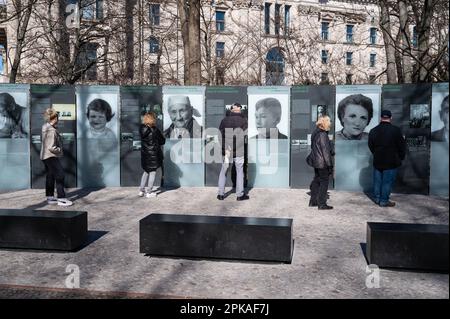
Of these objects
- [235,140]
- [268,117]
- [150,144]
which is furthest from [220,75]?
[235,140]

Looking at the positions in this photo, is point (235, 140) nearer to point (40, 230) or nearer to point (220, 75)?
point (40, 230)

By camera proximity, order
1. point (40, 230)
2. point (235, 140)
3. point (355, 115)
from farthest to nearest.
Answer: point (355, 115), point (235, 140), point (40, 230)

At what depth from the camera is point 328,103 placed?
10289mm

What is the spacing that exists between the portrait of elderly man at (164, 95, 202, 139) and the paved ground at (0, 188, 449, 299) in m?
3.27

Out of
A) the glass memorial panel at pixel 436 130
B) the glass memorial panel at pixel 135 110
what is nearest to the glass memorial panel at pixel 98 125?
the glass memorial panel at pixel 135 110

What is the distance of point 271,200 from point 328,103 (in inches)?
110

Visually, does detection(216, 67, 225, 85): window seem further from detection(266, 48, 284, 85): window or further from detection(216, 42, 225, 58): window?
detection(266, 48, 284, 85): window

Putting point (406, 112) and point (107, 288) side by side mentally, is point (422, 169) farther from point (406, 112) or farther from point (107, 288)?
point (107, 288)

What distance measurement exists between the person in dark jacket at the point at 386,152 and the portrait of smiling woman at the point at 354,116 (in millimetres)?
1558

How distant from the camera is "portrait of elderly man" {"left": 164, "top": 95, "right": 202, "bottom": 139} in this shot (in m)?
10.7

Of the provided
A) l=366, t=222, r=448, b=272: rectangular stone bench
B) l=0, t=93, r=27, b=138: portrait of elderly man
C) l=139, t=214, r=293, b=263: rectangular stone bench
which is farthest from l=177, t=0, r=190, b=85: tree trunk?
→ l=366, t=222, r=448, b=272: rectangular stone bench

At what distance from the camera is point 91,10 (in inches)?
870

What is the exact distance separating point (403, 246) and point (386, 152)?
13.1 ft
